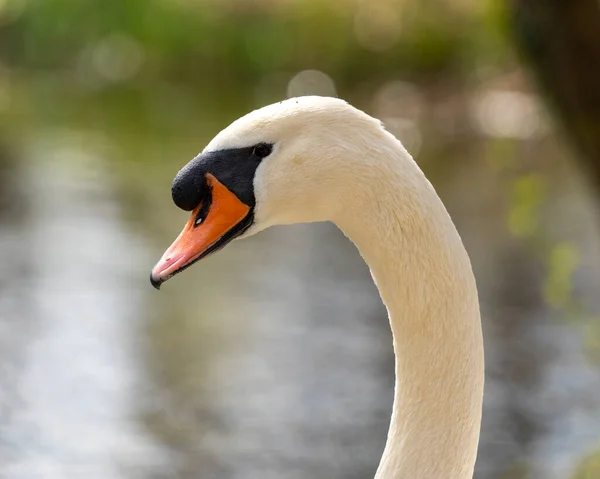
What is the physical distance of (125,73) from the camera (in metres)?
20.8

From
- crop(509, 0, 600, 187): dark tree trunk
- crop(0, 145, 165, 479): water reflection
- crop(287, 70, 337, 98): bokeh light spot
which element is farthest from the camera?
crop(287, 70, 337, 98): bokeh light spot

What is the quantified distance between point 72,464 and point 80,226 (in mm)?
4328

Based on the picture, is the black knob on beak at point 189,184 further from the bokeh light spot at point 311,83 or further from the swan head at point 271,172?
the bokeh light spot at point 311,83

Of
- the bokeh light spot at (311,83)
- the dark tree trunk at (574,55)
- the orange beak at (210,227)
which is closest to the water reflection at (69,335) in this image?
the dark tree trunk at (574,55)

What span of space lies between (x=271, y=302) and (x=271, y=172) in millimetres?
6116

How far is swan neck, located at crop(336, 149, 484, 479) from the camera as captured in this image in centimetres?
185

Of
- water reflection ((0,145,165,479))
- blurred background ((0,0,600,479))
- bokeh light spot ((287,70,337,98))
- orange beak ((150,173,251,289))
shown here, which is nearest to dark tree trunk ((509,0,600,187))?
blurred background ((0,0,600,479))

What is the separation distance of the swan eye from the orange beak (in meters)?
0.07

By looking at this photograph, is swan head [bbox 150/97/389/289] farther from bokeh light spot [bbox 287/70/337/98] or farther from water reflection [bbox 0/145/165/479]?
bokeh light spot [bbox 287/70/337/98]

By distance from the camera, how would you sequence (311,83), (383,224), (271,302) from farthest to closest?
(311,83)
(271,302)
(383,224)

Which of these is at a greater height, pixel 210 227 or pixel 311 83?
pixel 311 83

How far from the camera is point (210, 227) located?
1.91m

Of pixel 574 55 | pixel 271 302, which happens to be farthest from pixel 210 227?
pixel 271 302

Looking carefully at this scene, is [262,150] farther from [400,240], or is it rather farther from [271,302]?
[271,302]
